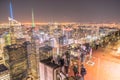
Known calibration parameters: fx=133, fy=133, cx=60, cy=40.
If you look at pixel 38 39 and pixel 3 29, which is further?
pixel 3 29

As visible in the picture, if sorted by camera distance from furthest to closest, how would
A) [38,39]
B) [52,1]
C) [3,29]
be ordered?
[3,29] → [38,39] → [52,1]

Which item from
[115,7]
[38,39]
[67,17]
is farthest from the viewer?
[38,39]

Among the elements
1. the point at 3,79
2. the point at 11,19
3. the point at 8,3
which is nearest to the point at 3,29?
the point at 11,19

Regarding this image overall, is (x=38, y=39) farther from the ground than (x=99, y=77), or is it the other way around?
(x=38, y=39)

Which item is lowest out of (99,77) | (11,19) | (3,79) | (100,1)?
(3,79)

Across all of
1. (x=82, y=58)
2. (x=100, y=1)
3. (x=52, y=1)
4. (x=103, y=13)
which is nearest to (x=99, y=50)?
(x=82, y=58)

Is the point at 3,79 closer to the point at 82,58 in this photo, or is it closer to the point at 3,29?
the point at 3,29
